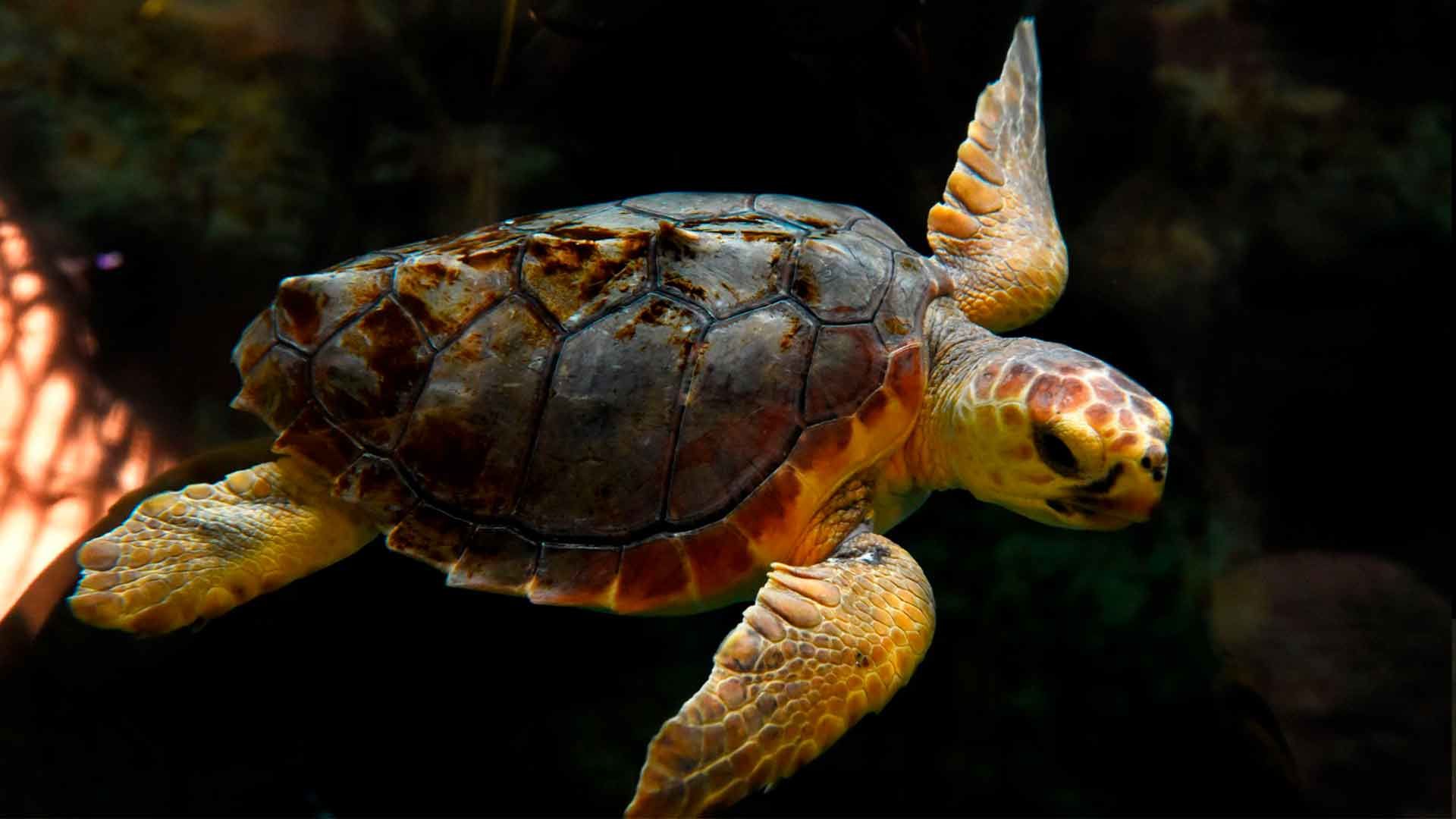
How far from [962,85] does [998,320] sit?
Result: 2.97ft

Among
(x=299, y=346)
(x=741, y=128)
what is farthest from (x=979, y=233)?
(x=299, y=346)

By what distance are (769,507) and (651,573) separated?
10.9 inches

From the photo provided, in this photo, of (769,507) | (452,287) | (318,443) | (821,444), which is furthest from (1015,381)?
(318,443)

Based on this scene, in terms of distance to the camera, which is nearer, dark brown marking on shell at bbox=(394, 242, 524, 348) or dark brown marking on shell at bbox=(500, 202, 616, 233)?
dark brown marking on shell at bbox=(394, 242, 524, 348)

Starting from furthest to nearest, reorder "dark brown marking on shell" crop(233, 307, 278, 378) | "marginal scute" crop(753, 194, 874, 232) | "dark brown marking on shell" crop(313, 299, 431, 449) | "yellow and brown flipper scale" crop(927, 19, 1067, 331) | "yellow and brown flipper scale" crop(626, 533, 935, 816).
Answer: "yellow and brown flipper scale" crop(927, 19, 1067, 331) → "marginal scute" crop(753, 194, 874, 232) → "dark brown marking on shell" crop(233, 307, 278, 378) → "dark brown marking on shell" crop(313, 299, 431, 449) → "yellow and brown flipper scale" crop(626, 533, 935, 816)

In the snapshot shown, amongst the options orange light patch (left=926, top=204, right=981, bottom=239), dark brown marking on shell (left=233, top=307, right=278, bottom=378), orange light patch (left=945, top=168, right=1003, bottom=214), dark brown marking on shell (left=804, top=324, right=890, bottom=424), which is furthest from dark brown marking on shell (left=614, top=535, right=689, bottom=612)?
orange light patch (left=945, top=168, right=1003, bottom=214)

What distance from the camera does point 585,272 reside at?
1.78 m

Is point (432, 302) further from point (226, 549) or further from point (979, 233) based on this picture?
point (979, 233)

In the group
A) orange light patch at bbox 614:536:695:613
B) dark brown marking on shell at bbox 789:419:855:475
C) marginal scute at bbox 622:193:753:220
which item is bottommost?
orange light patch at bbox 614:536:695:613

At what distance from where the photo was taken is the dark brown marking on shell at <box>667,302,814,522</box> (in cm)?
165

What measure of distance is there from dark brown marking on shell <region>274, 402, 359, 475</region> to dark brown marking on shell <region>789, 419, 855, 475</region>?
970 mm

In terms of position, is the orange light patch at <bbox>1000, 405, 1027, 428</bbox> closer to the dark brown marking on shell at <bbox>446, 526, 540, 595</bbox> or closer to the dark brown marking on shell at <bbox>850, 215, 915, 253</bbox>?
the dark brown marking on shell at <bbox>850, 215, 915, 253</bbox>

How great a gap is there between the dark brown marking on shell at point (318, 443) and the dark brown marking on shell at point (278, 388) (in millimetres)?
30

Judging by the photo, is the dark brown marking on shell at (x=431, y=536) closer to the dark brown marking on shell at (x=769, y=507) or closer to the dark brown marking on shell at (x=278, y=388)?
the dark brown marking on shell at (x=278, y=388)
